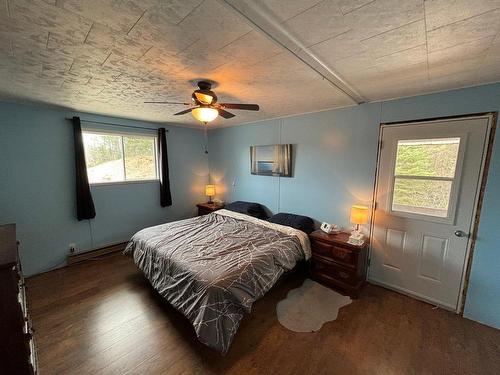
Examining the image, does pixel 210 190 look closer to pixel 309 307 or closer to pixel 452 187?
pixel 309 307

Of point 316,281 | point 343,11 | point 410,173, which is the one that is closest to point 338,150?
point 410,173

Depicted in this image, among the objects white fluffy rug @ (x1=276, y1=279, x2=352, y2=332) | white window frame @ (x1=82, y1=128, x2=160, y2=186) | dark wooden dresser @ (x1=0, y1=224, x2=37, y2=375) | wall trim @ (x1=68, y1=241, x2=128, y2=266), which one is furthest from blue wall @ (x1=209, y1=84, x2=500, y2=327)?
dark wooden dresser @ (x1=0, y1=224, x2=37, y2=375)

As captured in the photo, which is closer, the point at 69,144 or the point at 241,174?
the point at 69,144

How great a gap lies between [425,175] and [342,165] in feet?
2.91

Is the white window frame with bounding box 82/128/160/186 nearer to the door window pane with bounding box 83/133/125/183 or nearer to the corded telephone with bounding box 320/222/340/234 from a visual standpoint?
the door window pane with bounding box 83/133/125/183

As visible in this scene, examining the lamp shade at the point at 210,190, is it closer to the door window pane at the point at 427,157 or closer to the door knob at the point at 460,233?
the door window pane at the point at 427,157

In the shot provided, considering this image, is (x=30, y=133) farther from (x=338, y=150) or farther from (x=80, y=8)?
(x=338, y=150)

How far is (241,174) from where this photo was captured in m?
4.18

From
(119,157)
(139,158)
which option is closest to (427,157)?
(139,158)

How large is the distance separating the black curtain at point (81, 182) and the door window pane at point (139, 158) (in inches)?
26.1

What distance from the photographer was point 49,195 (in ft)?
9.46

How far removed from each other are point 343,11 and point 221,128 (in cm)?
364

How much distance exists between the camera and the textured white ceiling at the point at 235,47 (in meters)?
1.01

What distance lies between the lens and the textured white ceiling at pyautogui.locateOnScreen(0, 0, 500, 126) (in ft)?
3.30
